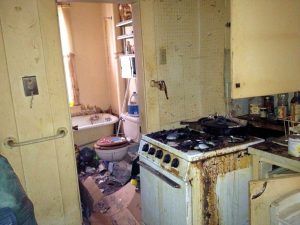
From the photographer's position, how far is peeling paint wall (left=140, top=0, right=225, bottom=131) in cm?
234

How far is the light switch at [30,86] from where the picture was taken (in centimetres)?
190

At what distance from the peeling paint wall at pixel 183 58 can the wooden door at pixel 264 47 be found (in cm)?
75

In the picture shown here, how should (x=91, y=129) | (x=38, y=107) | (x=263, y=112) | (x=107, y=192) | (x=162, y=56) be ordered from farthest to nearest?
(x=91, y=129) < (x=107, y=192) < (x=162, y=56) < (x=263, y=112) < (x=38, y=107)

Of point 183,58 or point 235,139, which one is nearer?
point 235,139

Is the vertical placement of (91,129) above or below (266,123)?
below

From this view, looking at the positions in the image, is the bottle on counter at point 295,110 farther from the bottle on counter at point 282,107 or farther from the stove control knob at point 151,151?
the stove control knob at point 151,151

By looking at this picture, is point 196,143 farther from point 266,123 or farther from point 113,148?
point 113,148

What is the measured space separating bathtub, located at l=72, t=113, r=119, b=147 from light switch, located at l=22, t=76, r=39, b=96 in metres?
1.96

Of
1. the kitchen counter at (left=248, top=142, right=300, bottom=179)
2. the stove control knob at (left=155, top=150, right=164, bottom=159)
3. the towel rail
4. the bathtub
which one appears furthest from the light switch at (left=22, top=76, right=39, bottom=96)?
the bathtub

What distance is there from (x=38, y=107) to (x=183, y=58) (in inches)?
51.1

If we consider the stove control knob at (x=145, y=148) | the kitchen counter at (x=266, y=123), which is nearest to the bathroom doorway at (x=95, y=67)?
the stove control knob at (x=145, y=148)

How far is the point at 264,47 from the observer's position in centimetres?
174

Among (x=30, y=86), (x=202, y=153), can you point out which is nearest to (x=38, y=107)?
(x=30, y=86)

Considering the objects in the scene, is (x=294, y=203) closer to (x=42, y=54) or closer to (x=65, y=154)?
(x=65, y=154)
